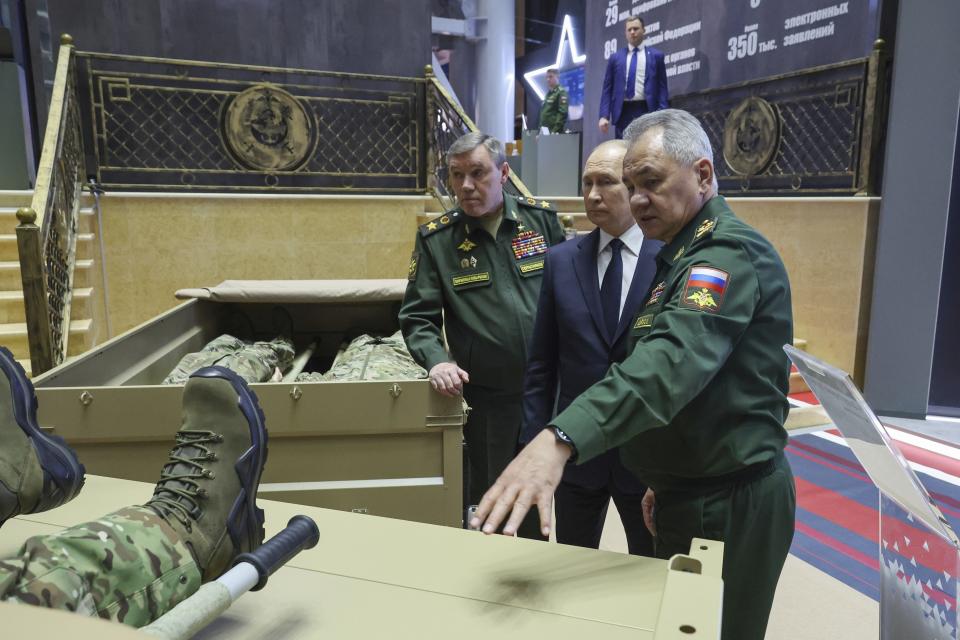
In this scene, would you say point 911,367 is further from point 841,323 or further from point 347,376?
point 347,376

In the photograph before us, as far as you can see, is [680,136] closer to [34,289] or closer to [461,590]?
[461,590]

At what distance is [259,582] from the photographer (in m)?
0.84

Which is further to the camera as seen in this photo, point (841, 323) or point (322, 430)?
point (841, 323)

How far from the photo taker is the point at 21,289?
13.6 feet

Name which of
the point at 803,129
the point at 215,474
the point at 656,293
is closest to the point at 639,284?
the point at 656,293

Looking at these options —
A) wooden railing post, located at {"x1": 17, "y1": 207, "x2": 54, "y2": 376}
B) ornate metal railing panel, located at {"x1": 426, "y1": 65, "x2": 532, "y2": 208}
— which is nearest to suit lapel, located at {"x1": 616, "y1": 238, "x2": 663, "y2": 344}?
wooden railing post, located at {"x1": 17, "y1": 207, "x2": 54, "y2": 376}

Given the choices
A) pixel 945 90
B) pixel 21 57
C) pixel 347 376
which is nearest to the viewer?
pixel 347 376

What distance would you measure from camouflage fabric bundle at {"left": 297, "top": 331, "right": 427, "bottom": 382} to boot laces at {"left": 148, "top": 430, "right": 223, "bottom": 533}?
110 centimetres

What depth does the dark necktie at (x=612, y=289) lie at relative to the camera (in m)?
1.77

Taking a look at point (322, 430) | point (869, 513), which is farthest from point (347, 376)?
point (869, 513)

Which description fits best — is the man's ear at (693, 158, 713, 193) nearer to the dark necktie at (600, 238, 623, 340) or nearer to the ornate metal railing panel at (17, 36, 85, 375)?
the dark necktie at (600, 238, 623, 340)

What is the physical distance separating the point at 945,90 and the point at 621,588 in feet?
15.3

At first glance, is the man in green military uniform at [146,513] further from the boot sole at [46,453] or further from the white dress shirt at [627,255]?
the white dress shirt at [627,255]

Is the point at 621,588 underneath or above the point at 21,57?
underneath
